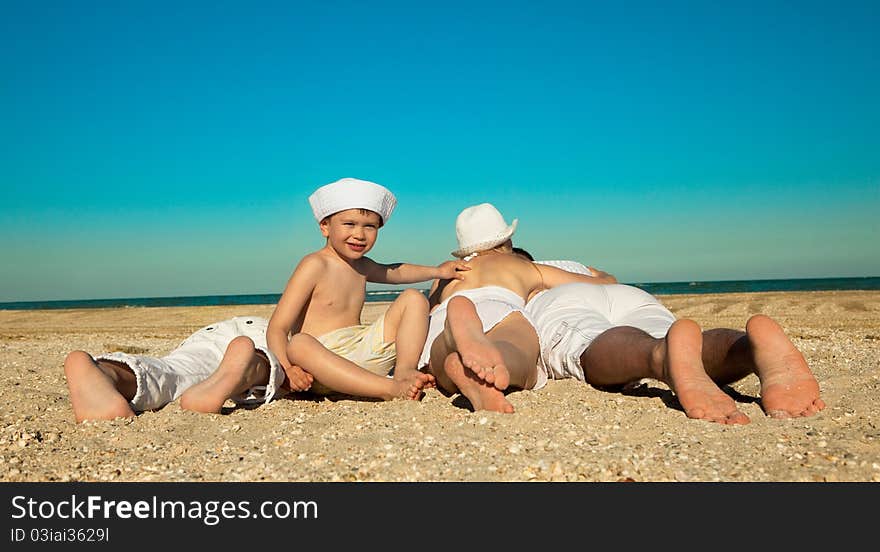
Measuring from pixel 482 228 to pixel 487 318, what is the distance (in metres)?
1.14

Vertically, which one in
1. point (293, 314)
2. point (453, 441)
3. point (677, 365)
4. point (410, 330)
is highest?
point (293, 314)

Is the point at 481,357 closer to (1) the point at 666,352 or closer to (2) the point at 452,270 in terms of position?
(1) the point at 666,352

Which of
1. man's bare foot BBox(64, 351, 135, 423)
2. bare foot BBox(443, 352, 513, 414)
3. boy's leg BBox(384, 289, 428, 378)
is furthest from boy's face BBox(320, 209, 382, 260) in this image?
man's bare foot BBox(64, 351, 135, 423)

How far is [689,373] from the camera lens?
3172mm

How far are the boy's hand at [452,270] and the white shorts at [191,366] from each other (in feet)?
4.31

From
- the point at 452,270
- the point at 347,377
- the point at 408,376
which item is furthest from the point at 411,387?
the point at 452,270

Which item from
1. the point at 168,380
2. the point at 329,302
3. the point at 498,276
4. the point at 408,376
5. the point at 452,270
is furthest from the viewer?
the point at 452,270

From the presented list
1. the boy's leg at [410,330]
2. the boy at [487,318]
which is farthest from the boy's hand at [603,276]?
the boy's leg at [410,330]

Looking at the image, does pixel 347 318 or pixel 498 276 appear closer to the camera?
pixel 347 318

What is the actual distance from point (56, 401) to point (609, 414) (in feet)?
10.6

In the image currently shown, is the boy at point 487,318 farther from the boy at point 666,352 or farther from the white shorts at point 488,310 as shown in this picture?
the boy at point 666,352

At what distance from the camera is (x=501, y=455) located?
8.07 feet

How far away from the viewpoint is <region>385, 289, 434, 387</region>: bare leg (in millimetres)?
4066

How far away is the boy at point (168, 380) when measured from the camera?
3.37 meters
